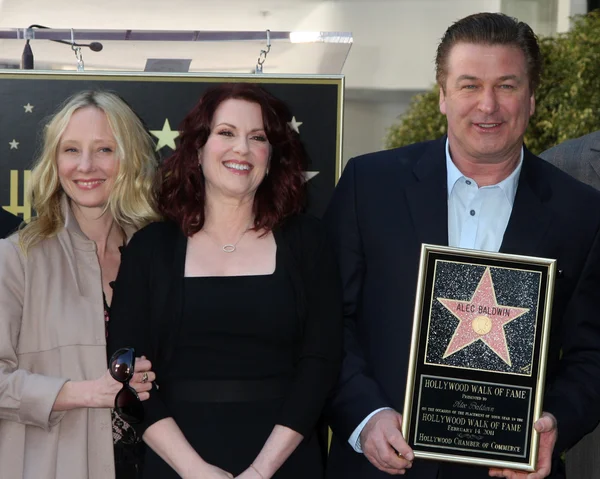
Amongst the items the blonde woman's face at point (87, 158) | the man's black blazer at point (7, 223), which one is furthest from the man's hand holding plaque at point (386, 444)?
the man's black blazer at point (7, 223)

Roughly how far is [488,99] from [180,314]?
1.09m

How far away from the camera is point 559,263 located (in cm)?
276

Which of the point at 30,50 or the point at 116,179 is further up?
the point at 30,50

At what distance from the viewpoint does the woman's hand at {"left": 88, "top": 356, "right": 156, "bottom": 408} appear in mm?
2663

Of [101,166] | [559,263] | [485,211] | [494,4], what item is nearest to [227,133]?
[101,166]

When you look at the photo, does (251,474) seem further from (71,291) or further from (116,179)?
(116,179)

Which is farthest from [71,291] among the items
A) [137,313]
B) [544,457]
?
[544,457]

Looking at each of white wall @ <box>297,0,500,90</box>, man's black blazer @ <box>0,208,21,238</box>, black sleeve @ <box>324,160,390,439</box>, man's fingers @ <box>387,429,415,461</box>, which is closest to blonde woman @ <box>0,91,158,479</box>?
man's black blazer @ <box>0,208,21,238</box>

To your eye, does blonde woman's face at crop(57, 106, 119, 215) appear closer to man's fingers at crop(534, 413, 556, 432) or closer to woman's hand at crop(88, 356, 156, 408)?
woman's hand at crop(88, 356, 156, 408)

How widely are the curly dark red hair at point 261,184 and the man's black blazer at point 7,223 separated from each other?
2.34 ft

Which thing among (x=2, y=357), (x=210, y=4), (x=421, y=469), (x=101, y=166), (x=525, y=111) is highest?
(x=210, y=4)

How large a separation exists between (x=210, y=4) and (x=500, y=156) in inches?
364

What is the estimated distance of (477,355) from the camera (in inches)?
102

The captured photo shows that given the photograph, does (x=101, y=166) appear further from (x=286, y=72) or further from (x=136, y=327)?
(x=286, y=72)
